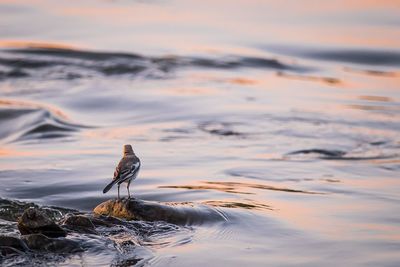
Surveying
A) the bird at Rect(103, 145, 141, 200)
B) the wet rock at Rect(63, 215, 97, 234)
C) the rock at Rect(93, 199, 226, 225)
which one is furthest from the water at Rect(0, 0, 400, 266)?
the bird at Rect(103, 145, 141, 200)

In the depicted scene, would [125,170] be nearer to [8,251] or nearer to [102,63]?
[8,251]

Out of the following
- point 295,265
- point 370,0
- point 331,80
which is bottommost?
point 295,265

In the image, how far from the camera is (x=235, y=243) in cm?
1032

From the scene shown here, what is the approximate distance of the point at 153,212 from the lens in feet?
35.5

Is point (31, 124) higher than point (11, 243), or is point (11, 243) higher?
point (31, 124)

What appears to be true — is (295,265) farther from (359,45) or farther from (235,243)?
(359,45)

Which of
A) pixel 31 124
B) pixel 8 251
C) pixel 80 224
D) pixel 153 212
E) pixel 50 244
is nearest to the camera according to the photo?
pixel 8 251

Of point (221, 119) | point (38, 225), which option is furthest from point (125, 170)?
point (221, 119)

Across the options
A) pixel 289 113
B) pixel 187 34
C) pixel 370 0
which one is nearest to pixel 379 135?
pixel 289 113

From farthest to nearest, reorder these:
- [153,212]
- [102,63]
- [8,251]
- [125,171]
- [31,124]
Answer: [102,63], [31,124], [153,212], [125,171], [8,251]

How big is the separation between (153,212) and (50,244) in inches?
60.7

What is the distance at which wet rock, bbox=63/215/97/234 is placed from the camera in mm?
10156

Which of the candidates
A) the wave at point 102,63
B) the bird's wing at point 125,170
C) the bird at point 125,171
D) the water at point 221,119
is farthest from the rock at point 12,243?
the wave at point 102,63

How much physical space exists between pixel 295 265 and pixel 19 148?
659 centimetres
